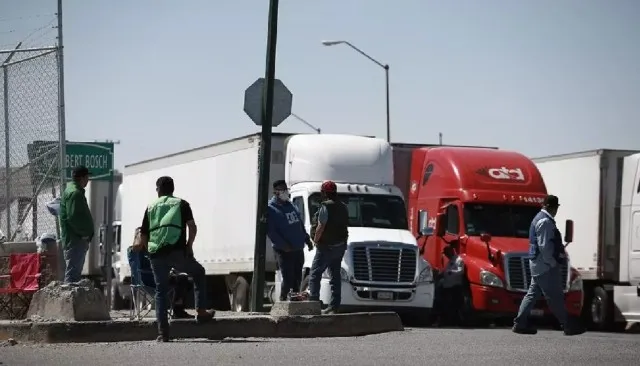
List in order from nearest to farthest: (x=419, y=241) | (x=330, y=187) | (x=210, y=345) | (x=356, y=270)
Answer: (x=210, y=345) < (x=330, y=187) < (x=356, y=270) < (x=419, y=241)

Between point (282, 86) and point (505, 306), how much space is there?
594 cm

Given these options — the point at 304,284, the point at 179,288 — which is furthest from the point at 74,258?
the point at 304,284

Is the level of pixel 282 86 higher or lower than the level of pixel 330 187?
higher

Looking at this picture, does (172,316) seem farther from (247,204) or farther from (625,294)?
(625,294)

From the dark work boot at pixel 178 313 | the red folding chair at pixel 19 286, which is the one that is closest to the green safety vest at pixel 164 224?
the dark work boot at pixel 178 313

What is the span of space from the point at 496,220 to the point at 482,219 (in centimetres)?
26

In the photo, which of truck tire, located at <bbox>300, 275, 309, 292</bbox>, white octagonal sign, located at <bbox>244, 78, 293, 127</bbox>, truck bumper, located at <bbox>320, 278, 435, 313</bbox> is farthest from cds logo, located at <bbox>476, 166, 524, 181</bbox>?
white octagonal sign, located at <bbox>244, 78, 293, 127</bbox>

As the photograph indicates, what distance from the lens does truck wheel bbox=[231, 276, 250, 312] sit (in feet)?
91.0

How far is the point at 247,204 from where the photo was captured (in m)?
27.4

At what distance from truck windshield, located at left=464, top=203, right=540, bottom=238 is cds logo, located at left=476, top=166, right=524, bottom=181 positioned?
1.78ft

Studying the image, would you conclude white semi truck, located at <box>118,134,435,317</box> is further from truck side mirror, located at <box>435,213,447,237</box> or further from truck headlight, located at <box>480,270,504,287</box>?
truck headlight, located at <box>480,270,504,287</box>

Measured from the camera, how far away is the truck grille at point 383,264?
24.2 metres

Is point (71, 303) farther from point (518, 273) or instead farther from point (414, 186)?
point (414, 186)

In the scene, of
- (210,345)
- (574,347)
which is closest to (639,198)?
(574,347)
